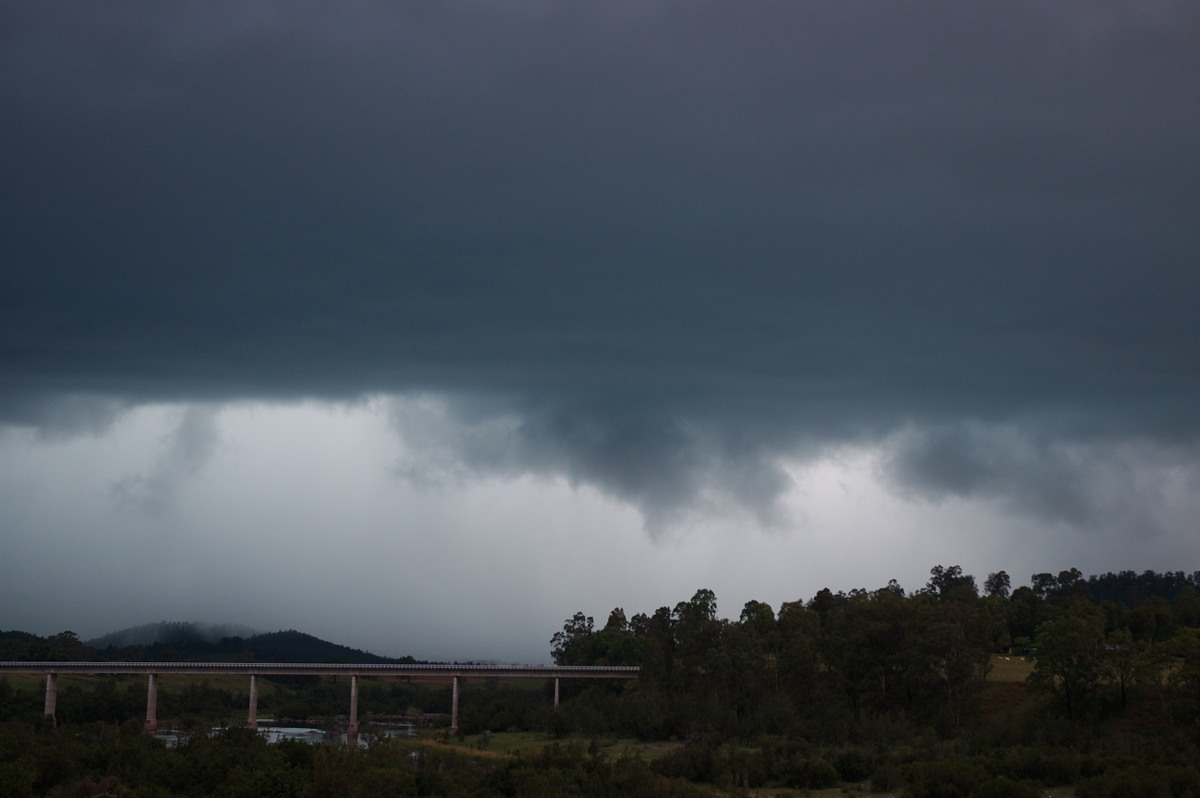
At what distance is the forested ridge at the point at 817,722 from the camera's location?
65.2 m

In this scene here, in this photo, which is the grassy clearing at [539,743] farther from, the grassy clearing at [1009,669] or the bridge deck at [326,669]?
the grassy clearing at [1009,669]

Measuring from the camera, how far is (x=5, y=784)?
189 feet

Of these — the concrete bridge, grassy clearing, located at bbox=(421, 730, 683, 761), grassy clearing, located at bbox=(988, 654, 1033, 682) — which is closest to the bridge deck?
the concrete bridge

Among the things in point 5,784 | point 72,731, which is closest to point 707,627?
point 72,731

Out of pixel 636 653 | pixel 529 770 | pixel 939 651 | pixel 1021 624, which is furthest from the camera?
pixel 636 653

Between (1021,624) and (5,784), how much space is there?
141746 millimetres

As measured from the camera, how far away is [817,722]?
357 ft

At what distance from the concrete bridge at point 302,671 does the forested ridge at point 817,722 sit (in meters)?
3.53

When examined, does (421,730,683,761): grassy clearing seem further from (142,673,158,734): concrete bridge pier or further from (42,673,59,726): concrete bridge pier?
(42,673,59,726): concrete bridge pier

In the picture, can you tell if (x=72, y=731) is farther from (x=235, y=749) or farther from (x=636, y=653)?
(x=636, y=653)

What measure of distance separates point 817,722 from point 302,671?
309 ft

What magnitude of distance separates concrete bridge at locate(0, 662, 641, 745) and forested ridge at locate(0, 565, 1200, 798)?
3.53m

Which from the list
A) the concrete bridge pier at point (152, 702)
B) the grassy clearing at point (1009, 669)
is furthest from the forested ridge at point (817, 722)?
the concrete bridge pier at point (152, 702)

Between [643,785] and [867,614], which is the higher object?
[867,614]
